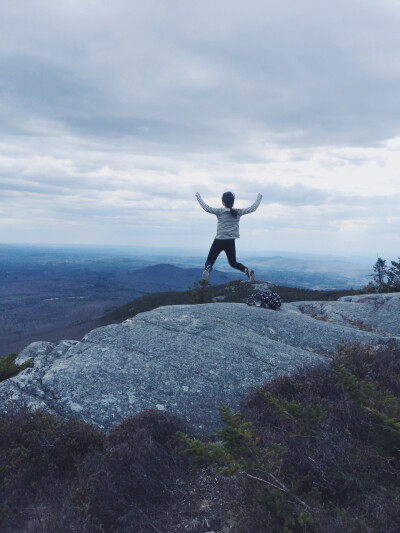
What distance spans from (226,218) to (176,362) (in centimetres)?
634

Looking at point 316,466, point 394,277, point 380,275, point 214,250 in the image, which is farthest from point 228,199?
point 380,275

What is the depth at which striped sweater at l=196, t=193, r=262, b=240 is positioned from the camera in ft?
43.7

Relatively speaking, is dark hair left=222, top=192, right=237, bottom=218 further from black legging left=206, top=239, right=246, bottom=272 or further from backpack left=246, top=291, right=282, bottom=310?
backpack left=246, top=291, right=282, bottom=310

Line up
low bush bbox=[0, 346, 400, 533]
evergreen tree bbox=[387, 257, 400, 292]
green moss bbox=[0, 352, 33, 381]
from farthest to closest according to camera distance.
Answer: evergreen tree bbox=[387, 257, 400, 292], green moss bbox=[0, 352, 33, 381], low bush bbox=[0, 346, 400, 533]

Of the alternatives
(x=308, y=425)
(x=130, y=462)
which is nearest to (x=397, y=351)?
(x=308, y=425)

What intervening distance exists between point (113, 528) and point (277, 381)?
195 inches

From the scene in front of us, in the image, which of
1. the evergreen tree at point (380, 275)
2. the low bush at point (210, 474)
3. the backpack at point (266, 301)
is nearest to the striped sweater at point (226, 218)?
the backpack at point (266, 301)

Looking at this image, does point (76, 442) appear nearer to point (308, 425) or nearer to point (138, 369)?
point (138, 369)

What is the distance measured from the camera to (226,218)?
44.0 feet

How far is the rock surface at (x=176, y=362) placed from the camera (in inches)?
302

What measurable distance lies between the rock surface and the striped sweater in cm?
305

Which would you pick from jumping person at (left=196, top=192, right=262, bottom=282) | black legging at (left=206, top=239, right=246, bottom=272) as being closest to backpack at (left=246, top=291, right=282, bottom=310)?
black legging at (left=206, top=239, right=246, bottom=272)

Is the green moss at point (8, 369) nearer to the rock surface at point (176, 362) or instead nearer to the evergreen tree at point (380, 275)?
the rock surface at point (176, 362)

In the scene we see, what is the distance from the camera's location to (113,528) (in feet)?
14.9
